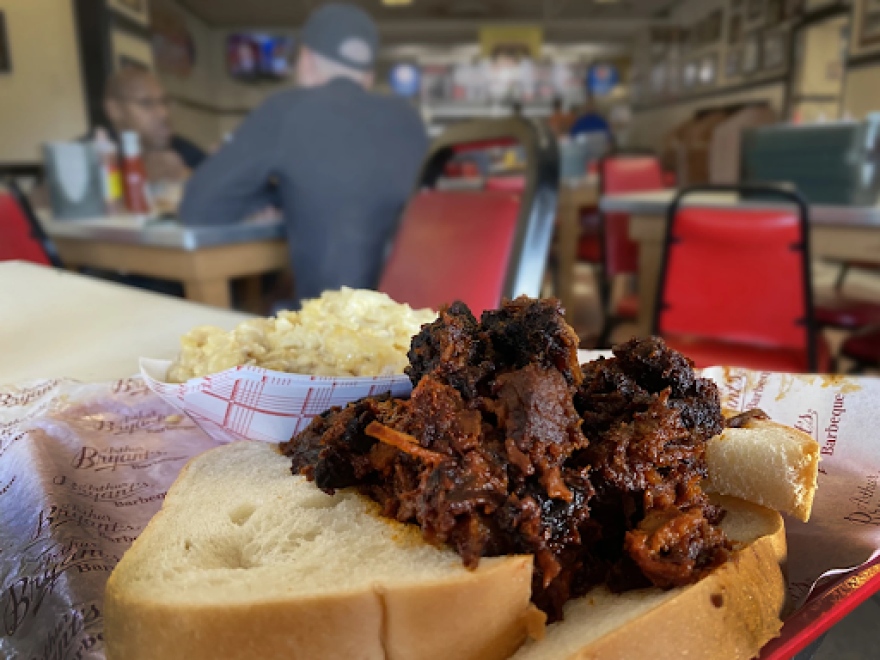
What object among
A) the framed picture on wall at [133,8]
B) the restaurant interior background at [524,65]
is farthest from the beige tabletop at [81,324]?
the framed picture on wall at [133,8]

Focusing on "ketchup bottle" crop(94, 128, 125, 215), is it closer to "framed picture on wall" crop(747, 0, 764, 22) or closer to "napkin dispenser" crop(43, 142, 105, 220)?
"napkin dispenser" crop(43, 142, 105, 220)

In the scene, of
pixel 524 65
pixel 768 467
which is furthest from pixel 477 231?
pixel 524 65

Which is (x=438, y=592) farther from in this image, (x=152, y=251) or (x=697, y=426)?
(x=152, y=251)

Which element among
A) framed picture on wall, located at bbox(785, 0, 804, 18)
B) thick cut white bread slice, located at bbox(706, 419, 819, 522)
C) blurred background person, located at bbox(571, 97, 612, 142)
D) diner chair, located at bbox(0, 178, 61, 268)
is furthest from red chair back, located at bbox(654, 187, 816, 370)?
blurred background person, located at bbox(571, 97, 612, 142)

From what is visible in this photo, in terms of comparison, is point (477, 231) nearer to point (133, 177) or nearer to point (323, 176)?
point (323, 176)

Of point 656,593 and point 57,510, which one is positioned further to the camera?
point 57,510

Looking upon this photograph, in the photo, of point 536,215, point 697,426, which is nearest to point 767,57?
point 536,215
